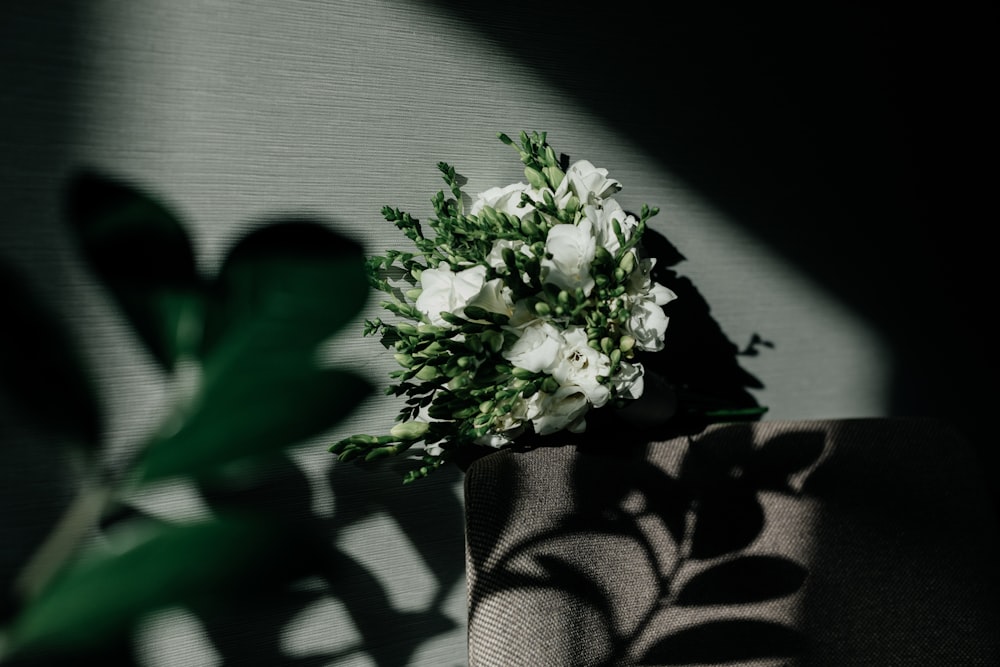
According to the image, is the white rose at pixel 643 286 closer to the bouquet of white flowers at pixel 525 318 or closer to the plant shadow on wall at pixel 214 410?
the bouquet of white flowers at pixel 525 318

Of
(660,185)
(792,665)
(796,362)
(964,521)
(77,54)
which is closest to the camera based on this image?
(77,54)

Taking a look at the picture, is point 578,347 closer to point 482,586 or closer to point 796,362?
point 482,586

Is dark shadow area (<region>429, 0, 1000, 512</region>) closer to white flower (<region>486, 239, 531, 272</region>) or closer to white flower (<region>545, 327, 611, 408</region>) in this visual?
white flower (<region>486, 239, 531, 272</region>)

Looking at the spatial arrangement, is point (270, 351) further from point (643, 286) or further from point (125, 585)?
point (643, 286)

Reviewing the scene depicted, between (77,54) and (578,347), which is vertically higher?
(77,54)

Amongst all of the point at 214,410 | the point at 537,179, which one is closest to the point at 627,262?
the point at 537,179

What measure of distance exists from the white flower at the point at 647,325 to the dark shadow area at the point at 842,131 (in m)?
0.38

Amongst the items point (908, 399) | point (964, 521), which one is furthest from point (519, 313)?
point (908, 399)

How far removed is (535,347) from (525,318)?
0.04m

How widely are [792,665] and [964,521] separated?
329mm

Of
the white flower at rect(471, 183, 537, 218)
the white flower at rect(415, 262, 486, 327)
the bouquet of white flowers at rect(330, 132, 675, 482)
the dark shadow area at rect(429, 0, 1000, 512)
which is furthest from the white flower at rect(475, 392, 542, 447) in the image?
the dark shadow area at rect(429, 0, 1000, 512)

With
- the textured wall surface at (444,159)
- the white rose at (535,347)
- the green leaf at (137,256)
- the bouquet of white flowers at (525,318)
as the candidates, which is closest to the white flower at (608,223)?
the bouquet of white flowers at (525,318)

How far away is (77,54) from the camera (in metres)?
0.67

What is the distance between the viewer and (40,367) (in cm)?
64
